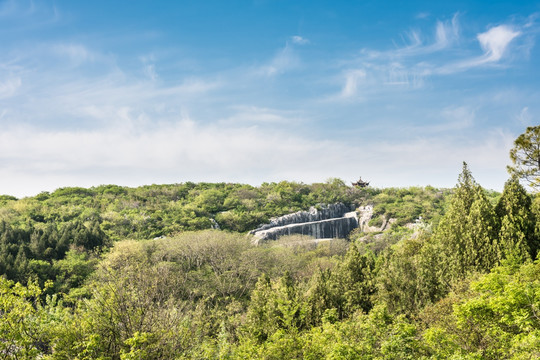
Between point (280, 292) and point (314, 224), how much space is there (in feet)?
95.5

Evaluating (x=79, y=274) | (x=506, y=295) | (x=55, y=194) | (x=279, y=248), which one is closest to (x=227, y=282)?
(x=279, y=248)

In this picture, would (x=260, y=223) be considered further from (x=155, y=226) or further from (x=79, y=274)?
(x=79, y=274)

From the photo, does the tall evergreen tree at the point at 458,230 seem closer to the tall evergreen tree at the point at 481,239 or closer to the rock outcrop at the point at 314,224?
the tall evergreen tree at the point at 481,239

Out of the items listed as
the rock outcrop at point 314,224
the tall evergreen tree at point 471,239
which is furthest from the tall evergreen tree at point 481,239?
the rock outcrop at point 314,224

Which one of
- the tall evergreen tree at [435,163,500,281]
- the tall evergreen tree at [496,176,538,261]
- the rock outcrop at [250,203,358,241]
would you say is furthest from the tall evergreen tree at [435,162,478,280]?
the rock outcrop at [250,203,358,241]

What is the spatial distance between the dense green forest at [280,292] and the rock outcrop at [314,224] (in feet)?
16.2

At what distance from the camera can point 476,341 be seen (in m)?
8.85

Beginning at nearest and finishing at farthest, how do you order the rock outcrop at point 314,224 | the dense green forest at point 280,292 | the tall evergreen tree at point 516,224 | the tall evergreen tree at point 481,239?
the dense green forest at point 280,292 < the tall evergreen tree at point 516,224 < the tall evergreen tree at point 481,239 < the rock outcrop at point 314,224

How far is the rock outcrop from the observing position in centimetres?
3944

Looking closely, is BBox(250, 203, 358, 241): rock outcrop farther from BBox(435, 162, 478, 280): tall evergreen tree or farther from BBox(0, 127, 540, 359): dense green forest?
BBox(435, 162, 478, 280): tall evergreen tree

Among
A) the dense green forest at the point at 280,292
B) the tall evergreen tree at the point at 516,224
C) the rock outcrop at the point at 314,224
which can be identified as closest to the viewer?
the dense green forest at the point at 280,292

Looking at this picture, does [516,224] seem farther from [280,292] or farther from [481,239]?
[280,292]

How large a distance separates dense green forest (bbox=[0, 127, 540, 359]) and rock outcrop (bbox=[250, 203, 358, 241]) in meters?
4.94

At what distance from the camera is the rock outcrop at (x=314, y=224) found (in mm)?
39438
